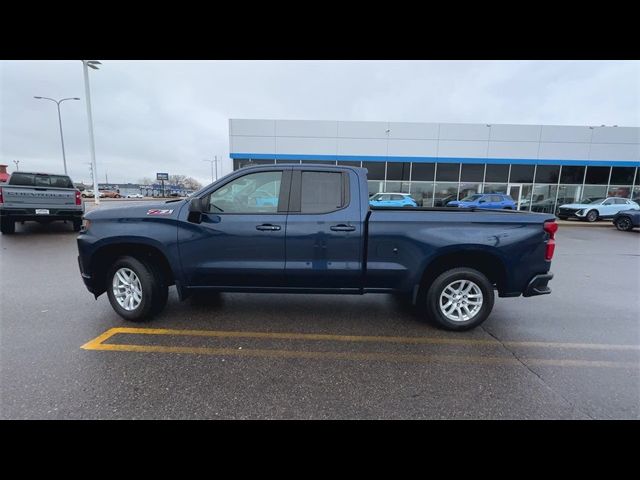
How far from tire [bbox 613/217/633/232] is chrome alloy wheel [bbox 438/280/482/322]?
17043mm

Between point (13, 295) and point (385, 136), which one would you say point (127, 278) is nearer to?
point (13, 295)

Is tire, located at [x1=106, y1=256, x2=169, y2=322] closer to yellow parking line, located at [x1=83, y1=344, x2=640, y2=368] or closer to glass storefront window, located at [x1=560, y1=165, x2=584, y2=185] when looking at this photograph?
yellow parking line, located at [x1=83, y1=344, x2=640, y2=368]

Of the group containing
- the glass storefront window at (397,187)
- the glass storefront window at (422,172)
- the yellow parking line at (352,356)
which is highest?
the glass storefront window at (422,172)

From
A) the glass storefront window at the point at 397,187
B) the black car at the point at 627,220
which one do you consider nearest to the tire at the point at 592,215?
the black car at the point at 627,220

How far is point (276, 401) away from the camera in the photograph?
2.48m

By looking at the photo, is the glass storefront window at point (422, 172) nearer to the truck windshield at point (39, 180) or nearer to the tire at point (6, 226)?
the truck windshield at point (39, 180)

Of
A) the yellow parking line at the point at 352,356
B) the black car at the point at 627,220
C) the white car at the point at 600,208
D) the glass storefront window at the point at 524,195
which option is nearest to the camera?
the yellow parking line at the point at 352,356

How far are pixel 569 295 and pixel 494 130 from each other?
20.3 metres

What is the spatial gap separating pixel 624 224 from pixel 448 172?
10013 mm

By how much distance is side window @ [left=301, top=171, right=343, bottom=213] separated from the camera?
379 centimetres

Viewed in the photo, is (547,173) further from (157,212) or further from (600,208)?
(157,212)

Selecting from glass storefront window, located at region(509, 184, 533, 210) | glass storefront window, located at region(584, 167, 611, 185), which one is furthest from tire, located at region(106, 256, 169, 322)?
glass storefront window, located at region(584, 167, 611, 185)

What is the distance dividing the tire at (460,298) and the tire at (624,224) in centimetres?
1701

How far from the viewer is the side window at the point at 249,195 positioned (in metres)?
3.81
